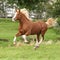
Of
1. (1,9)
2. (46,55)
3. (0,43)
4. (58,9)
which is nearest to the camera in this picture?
(46,55)

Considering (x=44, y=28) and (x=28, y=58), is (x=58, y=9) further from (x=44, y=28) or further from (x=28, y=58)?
(x=28, y=58)

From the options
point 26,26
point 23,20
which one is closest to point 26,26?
point 26,26

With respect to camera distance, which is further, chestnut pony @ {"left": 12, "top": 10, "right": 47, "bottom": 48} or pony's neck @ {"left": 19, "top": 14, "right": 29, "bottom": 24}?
pony's neck @ {"left": 19, "top": 14, "right": 29, "bottom": 24}

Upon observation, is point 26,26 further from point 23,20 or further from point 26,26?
point 23,20

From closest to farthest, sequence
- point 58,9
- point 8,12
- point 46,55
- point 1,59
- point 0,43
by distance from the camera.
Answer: point 1,59
point 46,55
point 0,43
point 58,9
point 8,12

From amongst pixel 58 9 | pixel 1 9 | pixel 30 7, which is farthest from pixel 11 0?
pixel 1 9

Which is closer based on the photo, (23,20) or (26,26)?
(26,26)

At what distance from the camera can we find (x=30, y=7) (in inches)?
1415

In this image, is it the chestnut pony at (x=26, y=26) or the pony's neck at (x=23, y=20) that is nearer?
the chestnut pony at (x=26, y=26)

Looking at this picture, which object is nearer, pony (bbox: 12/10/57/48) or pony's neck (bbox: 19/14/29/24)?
pony (bbox: 12/10/57/48)

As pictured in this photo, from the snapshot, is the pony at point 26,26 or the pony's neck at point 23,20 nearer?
the pony at point 26,26

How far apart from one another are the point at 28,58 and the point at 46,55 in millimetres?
1304

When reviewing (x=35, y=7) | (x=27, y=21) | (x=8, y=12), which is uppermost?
(x=27, y=21)

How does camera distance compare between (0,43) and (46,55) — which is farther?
(0,43)
